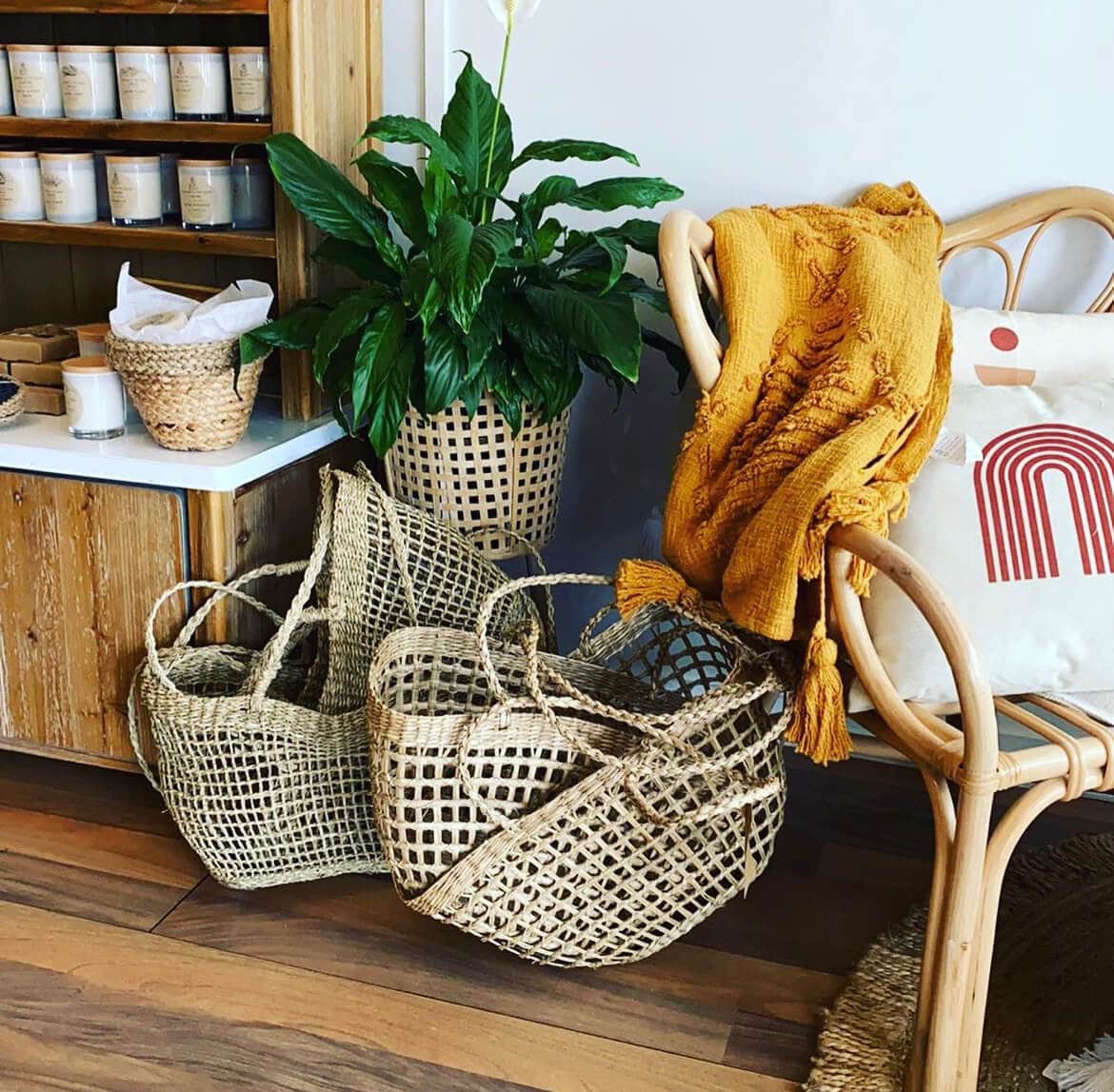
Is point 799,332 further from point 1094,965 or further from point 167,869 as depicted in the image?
point 167,869

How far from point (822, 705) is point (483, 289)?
2.19 feet

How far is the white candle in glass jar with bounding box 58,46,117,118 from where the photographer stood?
6.26ft

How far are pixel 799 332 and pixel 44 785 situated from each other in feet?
4.36

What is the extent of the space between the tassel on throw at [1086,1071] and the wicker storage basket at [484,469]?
981 mm

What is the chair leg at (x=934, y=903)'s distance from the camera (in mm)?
1295

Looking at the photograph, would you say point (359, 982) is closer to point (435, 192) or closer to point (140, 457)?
point (140, 457)

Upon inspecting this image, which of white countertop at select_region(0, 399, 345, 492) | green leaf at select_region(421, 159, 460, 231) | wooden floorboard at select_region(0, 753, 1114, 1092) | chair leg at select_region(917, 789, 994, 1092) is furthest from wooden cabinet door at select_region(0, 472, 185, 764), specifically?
chair leg at select_region(917, 789, 994, 1092)

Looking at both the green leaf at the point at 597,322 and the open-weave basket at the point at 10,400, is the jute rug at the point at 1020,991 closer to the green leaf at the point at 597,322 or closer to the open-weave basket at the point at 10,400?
the green leaf at the point at 597,322

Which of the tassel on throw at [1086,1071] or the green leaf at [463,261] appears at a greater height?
the green leaf at [463,261]

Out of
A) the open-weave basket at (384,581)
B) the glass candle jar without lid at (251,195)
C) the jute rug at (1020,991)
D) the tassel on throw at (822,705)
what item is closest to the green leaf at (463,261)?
the open-weave basket at (384,581)

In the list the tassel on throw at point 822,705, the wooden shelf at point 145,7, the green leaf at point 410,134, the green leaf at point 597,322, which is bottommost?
the tassel on throw at point 822,705

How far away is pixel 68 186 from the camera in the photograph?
196 centimetres

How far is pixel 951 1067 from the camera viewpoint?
1328 mm

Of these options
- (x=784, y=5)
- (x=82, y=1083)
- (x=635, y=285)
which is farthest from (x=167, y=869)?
(x=784, y=5)
